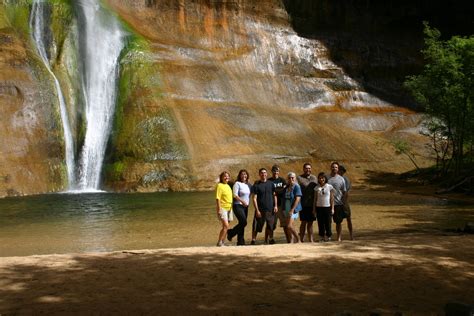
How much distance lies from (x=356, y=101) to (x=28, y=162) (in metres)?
27.3

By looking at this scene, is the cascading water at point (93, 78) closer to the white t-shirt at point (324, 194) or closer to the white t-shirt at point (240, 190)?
the white t-shirt at point (240, 190)

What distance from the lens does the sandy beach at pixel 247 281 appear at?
5.49 meters

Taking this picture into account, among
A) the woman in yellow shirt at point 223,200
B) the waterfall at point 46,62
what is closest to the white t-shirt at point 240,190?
the woman in yellow shirt at point 223,200

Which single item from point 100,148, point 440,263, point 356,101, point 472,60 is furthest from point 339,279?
point 356,101

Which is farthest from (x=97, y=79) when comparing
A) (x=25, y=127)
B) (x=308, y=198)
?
(x=308, y=198)

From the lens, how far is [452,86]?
25766 mm

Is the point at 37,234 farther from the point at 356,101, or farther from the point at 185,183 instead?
the point at 356,101

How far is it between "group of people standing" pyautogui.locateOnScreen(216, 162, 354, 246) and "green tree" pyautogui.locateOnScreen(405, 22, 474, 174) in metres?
17.1

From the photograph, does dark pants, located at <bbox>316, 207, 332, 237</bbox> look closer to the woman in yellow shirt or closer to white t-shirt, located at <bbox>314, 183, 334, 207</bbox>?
white t-shirt, located at <bbox>314, 183, 334, 207</bbox>

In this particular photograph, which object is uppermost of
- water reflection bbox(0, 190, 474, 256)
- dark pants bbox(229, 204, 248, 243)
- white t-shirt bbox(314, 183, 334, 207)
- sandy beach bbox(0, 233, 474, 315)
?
white t-shirt bbox(314, 183, 334, 207)

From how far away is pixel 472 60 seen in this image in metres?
24.3

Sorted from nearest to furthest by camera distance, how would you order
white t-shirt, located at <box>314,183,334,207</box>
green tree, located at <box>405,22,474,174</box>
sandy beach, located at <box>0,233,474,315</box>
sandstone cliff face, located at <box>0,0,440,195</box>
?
1. sandy beach, located at <box>0,233,474,315</box>
2. white t-shirt, located at <box>314,183,334,207</box>
3. green tree, located at <box>405,22,474,174</box>
4. sandstone cliff face, located at <box>0,0,440,195</box>

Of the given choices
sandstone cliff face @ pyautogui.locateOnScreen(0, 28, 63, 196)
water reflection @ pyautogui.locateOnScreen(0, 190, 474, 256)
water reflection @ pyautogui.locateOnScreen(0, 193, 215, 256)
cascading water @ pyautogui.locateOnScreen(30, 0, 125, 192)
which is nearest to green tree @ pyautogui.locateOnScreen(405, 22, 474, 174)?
water reflection @ pyautogui.locateOnScreen(0, 190, 474, 256)

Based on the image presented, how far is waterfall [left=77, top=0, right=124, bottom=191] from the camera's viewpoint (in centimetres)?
3009
